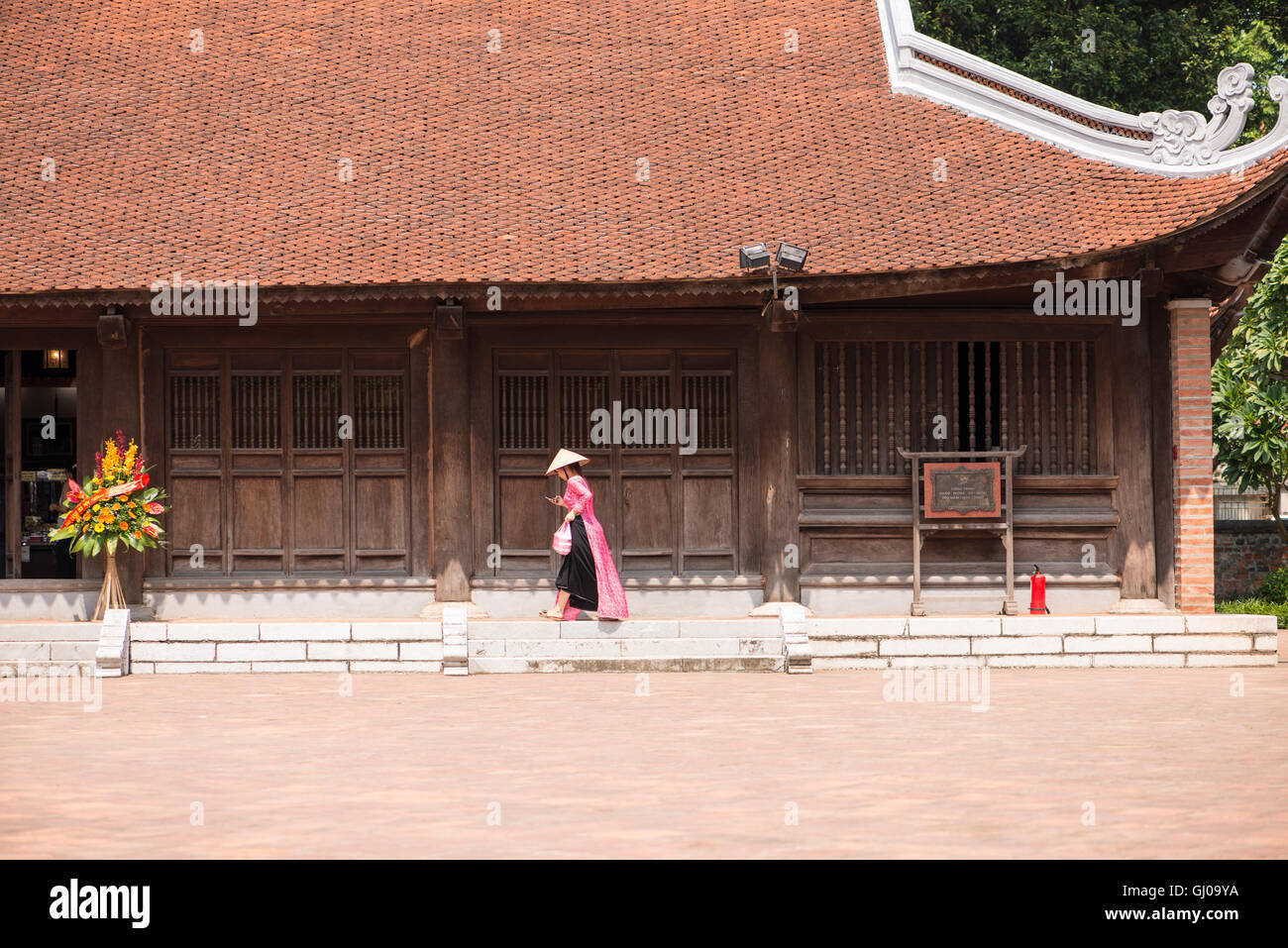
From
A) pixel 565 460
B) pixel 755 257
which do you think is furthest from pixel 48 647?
pixel 755 257

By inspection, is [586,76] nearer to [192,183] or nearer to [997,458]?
[192,183]

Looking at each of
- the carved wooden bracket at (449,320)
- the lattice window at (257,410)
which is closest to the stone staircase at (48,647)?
the lattice window at (257,410)

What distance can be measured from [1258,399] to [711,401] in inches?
417

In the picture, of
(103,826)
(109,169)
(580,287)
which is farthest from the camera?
(109,169)

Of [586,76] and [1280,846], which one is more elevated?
[586,76]

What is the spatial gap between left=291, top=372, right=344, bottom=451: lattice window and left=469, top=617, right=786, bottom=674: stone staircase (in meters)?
2.78

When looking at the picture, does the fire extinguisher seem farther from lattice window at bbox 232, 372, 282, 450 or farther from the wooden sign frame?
lattice window at bbox 232, 372, 282, 450

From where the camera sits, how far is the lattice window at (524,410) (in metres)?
15.0

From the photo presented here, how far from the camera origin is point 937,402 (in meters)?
14.8

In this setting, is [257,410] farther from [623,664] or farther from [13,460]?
[623,664]

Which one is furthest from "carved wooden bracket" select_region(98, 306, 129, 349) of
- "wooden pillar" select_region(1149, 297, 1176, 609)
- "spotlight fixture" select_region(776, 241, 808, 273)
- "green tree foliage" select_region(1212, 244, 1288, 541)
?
"green tree foliage" select_region(1212, 244, 1288, 541)

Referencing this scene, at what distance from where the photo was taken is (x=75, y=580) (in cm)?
1494

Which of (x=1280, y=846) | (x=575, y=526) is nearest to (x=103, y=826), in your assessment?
(x=1280, y=846)

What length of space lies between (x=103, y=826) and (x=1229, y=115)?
11.8 meters
